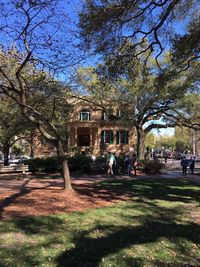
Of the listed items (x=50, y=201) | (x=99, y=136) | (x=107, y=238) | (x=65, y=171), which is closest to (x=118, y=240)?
(x=107, y=238)

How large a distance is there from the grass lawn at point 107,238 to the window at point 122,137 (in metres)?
40.3

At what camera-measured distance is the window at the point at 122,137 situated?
5056 centimetres

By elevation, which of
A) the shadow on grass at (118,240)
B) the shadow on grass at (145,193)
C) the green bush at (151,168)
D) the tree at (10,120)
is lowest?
Answer: the shadow on grass at (118,240)

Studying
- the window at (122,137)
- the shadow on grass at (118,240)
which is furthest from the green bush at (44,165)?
the window at (122,137)

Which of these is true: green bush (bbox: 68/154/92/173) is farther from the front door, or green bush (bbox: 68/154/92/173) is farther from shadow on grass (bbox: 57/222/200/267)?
the front door

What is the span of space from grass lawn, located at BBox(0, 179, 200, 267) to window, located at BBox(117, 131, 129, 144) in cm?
4027

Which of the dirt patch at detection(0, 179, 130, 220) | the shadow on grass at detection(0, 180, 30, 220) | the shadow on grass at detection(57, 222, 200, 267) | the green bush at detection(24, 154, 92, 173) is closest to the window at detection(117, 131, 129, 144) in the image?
the green bush at detection(24, 154, 92, 173)

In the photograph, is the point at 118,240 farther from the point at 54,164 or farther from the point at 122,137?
the point at 122,137

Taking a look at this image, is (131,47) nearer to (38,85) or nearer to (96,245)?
(38,85)

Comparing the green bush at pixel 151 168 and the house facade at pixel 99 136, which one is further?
the house facade at pixel 99 136

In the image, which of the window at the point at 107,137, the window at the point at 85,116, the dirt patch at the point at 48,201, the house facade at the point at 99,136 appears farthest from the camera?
the window at the point at 107,137

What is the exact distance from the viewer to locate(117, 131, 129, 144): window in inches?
1991

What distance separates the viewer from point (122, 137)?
5091 centimetres

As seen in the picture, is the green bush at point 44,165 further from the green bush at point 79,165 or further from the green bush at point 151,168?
the green bush at point 151,168
